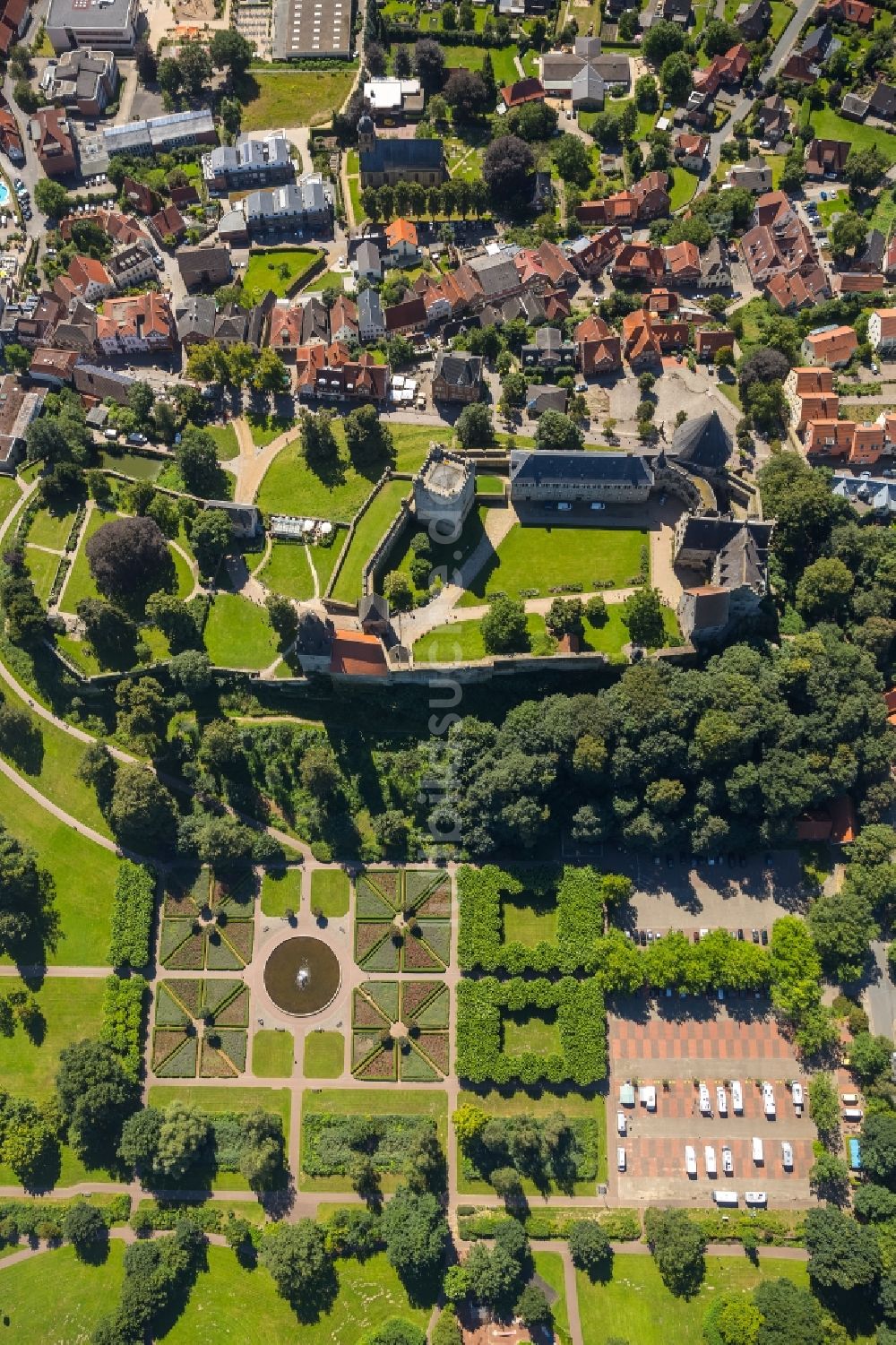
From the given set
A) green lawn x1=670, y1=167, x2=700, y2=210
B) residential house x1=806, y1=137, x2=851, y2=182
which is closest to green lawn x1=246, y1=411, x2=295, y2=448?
green lawn x1=670, y1=167, x2=700, y2=210

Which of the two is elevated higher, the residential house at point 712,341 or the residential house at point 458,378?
the residential house at point 712,341

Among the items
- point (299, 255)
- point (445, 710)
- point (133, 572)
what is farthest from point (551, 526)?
point (299, 255)

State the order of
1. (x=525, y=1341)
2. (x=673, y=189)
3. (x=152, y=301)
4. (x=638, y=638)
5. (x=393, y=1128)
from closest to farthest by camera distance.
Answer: (x=525, y=1341) < (x=393, y=1128) < (x=638, y=638) < (x=152, y=301) < (x=673, y=189)

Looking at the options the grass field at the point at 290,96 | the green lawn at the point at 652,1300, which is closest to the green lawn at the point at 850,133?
the grass field at the point at 290,96

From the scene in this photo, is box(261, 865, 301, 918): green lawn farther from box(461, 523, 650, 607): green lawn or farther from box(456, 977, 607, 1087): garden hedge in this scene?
box(461, 523, 650, 607): green lawn

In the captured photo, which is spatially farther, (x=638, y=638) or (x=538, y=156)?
(x=538, y=156)

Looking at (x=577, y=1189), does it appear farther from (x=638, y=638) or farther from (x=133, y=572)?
(x=133, y=572)

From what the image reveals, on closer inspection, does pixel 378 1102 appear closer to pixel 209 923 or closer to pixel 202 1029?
pixel 202 1029

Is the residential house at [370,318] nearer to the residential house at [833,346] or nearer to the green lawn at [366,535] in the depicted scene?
the green lawn at [366,535]
